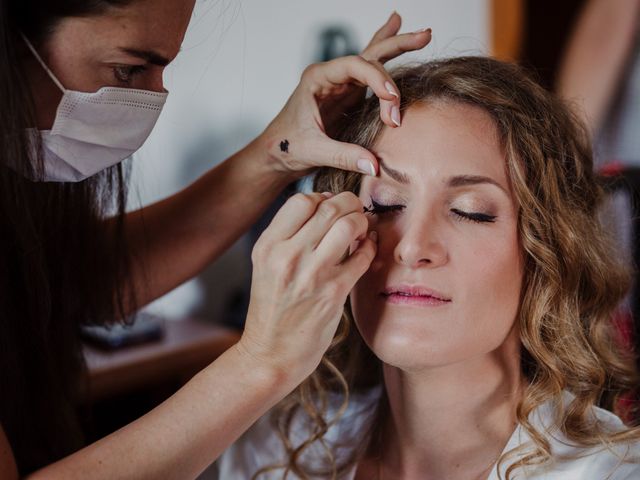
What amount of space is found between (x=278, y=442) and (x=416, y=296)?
Answer: 505 mm

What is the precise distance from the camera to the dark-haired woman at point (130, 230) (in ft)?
3.19

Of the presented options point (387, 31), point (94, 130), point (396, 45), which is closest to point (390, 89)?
point (396, 45)

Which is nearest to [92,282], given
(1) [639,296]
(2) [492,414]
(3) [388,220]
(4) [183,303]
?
(3) [388,220]

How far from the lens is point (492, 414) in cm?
130

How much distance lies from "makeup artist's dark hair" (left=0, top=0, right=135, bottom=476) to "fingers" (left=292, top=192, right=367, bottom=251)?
0.44m

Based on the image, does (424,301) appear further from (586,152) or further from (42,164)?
(42,164)

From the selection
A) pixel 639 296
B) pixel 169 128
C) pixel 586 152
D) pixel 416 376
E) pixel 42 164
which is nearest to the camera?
pixel 42 164

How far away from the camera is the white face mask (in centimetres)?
113

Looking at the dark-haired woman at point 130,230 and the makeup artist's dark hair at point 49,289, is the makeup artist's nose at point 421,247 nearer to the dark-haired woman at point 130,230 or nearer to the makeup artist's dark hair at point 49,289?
the dark-haired woman at point 130,230

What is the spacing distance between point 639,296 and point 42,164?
1447 millimetres

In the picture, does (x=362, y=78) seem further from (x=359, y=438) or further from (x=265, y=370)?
(x=359, y=438)

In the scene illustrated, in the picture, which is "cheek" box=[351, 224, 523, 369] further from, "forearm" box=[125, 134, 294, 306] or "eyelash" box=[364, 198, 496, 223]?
"forearm" box=[125, 134, 294, 306]

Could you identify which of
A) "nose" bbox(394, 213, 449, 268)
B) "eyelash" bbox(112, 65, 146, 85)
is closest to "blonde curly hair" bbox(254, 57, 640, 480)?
"nose" bbox(394, 213, 449, 268)

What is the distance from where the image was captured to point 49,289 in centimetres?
129
